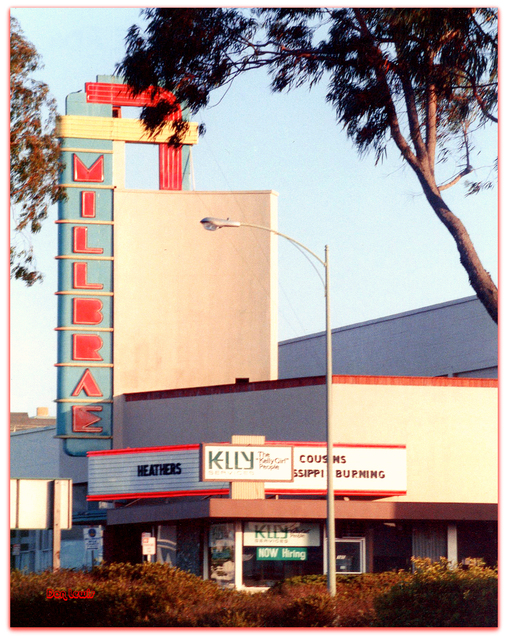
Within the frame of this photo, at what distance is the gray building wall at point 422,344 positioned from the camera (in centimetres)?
4425

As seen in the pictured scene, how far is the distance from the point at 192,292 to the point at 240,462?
13.3m

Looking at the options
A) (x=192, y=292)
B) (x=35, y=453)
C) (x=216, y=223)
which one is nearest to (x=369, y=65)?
(x=216, y=223)

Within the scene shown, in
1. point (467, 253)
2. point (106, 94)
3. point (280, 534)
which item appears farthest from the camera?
point (106, 94)

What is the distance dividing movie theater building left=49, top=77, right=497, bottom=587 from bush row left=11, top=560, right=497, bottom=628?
666 centimetres

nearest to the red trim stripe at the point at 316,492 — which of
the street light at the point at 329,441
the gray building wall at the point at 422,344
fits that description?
the street light at the point at 329,441

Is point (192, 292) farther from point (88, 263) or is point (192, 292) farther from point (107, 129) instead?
point (107, 129)

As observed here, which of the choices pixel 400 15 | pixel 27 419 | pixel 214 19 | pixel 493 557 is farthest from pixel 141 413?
pixel 27 419

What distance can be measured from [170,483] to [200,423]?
223 inches

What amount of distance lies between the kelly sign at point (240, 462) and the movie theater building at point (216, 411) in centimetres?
3

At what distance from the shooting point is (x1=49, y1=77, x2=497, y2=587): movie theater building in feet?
104

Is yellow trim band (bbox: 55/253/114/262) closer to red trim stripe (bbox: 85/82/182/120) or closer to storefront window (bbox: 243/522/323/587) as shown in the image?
red trim stripe (bbox: 85/82/182/120)

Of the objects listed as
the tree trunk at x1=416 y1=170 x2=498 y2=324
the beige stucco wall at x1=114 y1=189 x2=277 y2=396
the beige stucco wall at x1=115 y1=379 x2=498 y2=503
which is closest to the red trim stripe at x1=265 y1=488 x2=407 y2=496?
the beige stucco wall at x1=115 y1=379 x2=498 y2=503

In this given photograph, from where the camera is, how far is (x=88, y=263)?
139 feet

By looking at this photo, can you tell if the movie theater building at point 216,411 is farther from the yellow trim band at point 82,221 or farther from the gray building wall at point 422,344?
the gray building wall at point 422,344
